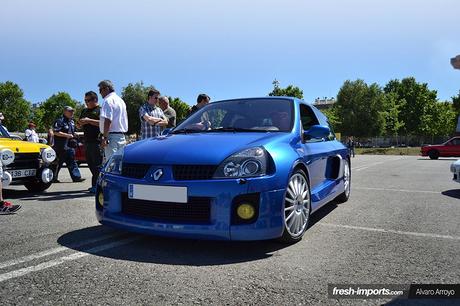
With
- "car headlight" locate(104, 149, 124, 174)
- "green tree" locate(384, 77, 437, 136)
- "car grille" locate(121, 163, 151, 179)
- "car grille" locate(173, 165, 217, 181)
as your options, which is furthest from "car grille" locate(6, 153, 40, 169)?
"green tree" locate(384, 77, 437, 136)

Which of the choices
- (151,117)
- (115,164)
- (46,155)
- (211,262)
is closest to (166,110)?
(151,117)

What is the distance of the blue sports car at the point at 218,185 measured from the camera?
2.93 meters

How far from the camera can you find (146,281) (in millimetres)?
2469

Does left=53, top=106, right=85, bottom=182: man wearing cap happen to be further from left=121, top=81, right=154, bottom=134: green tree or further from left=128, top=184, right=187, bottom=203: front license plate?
left=121, top=81, right=154, bottom=134: green tree

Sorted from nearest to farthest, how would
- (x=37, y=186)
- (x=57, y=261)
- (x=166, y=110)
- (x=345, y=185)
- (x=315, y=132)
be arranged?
(x=57, y=261), (x=315, y=132), (x=345, y=185), (x=37, y=186), (x=166, y=110)

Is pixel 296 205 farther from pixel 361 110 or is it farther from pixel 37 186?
pixel 361 110

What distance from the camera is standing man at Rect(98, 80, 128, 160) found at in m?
5.89

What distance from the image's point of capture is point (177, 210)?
302 cm

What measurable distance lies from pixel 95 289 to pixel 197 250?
1005 millimetres

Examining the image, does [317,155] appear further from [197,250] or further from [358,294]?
[358,294]

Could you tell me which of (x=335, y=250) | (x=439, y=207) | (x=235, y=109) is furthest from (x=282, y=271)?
(x=439, y=207)

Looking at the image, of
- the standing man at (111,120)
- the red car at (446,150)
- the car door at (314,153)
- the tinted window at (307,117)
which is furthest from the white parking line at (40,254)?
the red car at (446,150)

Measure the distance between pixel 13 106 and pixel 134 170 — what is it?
77.6 m

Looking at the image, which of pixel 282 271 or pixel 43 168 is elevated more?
pixel 43 168
